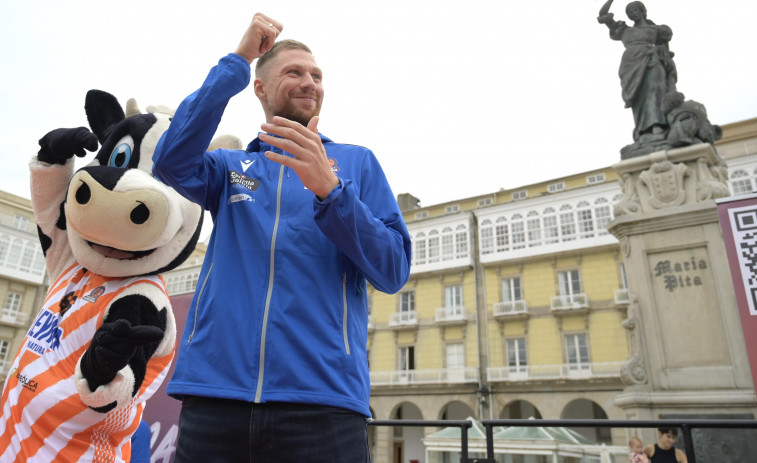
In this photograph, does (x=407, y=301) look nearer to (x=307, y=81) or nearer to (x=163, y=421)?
(x=163, y=421)

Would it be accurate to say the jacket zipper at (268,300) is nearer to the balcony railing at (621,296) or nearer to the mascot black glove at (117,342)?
the mascot black glove at (117,342)

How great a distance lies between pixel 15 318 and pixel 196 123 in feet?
128

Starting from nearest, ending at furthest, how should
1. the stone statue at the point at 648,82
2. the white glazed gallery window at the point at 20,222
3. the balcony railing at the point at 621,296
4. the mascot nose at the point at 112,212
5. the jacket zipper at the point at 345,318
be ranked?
the jacket zipper at the point at 345,318
the mascot nose at the point at 112,212
the stone statue at the point at 648,82
the balcony railing at the point at 621,296
the white glazed gallery window at the point at 20,222

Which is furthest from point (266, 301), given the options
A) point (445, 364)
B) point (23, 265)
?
point (23, 265)

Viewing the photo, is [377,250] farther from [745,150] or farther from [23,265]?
[23,265]

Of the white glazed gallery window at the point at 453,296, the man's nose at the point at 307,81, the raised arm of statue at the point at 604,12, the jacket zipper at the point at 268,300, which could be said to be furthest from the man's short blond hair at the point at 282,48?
the white glazed gallery window at the point at 453,296

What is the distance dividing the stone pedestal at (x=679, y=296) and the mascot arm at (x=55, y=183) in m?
6.05

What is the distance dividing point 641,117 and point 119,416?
26.6 feet

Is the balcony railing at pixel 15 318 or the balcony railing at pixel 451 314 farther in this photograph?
the balcony railing at pixel 15 318

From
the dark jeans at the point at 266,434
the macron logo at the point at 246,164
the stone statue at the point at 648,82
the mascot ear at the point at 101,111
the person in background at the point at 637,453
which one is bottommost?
the person in background at the point at 637,453

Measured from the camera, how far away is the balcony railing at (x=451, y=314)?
2967cm

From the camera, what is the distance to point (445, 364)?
97.0 feet

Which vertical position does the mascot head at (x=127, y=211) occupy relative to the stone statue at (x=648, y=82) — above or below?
below

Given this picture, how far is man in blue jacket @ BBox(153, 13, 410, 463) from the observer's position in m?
1.38
